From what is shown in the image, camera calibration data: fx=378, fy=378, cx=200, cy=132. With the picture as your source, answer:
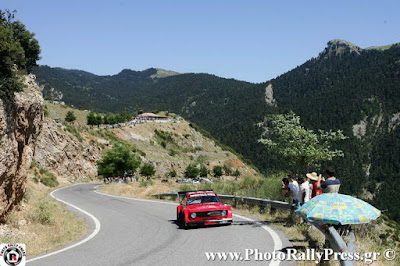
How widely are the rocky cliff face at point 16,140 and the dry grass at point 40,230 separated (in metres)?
0.54

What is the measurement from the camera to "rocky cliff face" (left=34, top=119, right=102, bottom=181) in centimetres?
5266

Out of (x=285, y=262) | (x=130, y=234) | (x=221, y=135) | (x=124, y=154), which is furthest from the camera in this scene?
(x=221, y=135)

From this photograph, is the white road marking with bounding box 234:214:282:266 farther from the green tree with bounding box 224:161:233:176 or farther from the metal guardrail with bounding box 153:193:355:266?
the green tree with bounding box 224:161:233:176

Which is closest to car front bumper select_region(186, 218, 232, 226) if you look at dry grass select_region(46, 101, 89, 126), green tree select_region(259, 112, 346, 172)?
green tree select_region(259, 112, 346, 172)

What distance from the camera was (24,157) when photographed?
13664mm

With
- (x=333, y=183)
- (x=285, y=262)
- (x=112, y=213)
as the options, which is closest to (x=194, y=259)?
(x=285, y=262)

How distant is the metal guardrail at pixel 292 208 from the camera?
18.6 ft

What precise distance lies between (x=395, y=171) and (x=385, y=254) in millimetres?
185696

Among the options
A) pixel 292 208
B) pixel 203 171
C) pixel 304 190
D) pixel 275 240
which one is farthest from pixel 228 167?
pixel 275 240

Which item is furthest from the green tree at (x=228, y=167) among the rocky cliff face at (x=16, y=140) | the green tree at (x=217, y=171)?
the rocky cliff face at (x=16, y=140)

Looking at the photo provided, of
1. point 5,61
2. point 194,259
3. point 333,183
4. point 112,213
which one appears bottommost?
point 112,213

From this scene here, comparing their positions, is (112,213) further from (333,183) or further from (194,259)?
(333,183)

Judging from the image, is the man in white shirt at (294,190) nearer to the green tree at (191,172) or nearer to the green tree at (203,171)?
the green tree at (191,172)

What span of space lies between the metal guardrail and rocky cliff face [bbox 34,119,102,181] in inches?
1336
